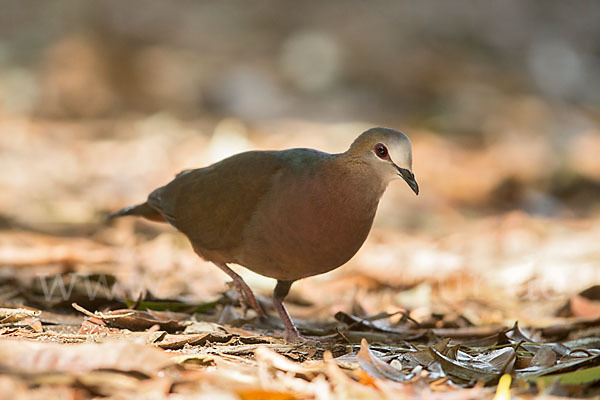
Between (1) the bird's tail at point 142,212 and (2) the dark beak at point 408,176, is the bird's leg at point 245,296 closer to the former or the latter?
(1) the bird's tail at point 142,212

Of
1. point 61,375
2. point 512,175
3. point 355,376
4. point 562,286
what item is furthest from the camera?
point 512,175

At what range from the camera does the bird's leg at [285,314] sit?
3664 mm

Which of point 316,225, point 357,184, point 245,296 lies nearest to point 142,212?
point 245,296

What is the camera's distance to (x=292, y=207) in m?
3.62

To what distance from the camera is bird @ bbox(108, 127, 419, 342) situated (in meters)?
3.52

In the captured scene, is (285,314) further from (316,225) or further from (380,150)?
(380,150)

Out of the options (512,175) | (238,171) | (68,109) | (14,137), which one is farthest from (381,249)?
(68,109)

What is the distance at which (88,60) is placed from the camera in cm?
1222

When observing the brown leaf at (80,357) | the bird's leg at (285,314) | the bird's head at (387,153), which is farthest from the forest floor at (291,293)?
the bird's head at (387,153)

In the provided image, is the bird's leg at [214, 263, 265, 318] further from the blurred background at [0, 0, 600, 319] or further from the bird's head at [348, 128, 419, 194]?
the bird's head at [348, 128, 419, 194]

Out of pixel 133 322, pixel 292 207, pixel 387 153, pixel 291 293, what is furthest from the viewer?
pixel 291 293

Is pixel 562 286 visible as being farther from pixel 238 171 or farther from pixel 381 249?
pixel 238 171

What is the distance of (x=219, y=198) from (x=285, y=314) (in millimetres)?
735

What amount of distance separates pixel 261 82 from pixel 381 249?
8187 mm
